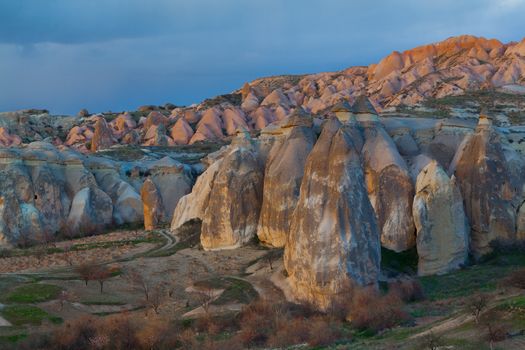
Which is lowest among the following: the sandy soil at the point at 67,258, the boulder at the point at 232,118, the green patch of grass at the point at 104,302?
the green patch of grass at the point at 104,302

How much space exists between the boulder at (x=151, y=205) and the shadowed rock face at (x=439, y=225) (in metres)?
23.5

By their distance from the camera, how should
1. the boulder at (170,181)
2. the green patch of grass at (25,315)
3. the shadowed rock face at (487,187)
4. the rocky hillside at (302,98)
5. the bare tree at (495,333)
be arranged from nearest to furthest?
the bare tree at (495,333) < the green patch of grass at (25,315) < the shadowed rock face at (487,187) < the boulder at (170,181) < the rocky hillside at (302,98)

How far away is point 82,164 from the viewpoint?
179 feet

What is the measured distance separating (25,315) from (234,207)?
12900mm

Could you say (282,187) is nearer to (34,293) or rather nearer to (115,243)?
(34,293)

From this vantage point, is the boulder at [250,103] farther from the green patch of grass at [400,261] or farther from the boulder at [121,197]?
the green patch of grass at [400,261]

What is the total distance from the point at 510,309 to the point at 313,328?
5534 millimetres

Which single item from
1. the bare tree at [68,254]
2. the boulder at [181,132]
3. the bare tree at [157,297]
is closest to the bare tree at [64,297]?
the bare tree at [157,297]

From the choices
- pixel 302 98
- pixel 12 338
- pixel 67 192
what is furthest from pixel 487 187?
pixel 302 98

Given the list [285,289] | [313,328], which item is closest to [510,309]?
[313,328]

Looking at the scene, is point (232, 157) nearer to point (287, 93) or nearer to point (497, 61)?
Answer: point (497, 61)

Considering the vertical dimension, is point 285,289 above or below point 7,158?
below

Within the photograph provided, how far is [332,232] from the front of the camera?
26.4 meters

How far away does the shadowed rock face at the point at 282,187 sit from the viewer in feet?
116
